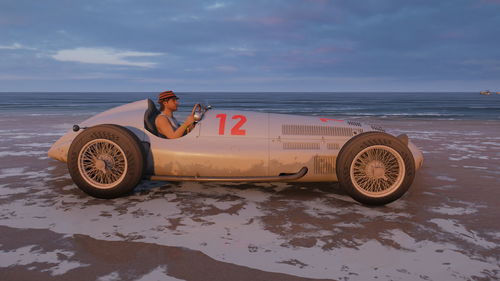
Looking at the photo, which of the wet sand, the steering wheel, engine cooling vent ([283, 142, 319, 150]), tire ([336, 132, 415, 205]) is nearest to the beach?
the wet sand

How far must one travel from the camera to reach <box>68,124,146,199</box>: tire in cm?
419

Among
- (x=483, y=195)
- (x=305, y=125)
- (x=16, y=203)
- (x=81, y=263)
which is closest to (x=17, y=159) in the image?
(x=16, y=203)

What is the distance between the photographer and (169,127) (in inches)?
183

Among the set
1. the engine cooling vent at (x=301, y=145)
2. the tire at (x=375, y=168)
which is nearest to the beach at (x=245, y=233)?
the tire at (x=375, y=168)

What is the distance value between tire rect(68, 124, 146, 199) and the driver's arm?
0.46 meters

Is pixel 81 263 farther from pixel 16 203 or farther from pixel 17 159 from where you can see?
pixel 17 159

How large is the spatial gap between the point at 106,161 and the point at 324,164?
2.87 meters

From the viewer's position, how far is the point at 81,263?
278 cm

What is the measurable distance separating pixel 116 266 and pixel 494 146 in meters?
10.5

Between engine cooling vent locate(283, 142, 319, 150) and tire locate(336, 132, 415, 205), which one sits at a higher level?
engine cooling vent locate(283, 142, 319, 150)

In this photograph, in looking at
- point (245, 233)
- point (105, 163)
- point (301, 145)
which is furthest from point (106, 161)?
point (301, 145)

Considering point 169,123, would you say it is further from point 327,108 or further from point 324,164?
point 327,108

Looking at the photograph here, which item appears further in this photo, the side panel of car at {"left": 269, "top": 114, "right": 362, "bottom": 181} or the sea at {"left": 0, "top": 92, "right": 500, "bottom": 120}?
the sea at {"left": 0, "top": 92, "right": 500, "bottom": 120}

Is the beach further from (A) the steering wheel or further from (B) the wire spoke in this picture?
(A) the steering wheel
